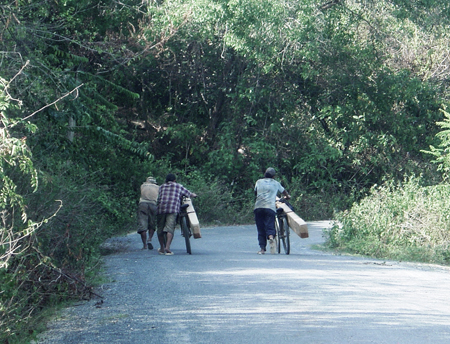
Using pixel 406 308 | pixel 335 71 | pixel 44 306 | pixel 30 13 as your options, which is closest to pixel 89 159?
pixel 30 13

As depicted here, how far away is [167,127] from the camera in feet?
106

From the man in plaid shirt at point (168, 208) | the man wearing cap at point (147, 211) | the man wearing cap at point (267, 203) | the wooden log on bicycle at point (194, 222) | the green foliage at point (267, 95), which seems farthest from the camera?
the green foliage at point (267, 95)

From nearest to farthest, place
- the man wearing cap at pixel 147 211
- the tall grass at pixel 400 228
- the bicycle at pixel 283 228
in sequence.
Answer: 1. the tall grass at pixel 400 228
2. the bicycle at pixel 283 228
3. the man wearing cap at pixel 147 211

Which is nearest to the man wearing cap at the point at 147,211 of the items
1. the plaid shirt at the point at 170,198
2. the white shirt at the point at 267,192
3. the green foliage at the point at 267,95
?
the plaid shirt at the point at 170,198

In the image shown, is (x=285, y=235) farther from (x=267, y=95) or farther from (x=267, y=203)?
(x=267, y=95)

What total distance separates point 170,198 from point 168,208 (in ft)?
0.82

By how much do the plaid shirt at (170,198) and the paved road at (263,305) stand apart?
2.34m

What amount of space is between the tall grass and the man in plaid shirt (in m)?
4.48

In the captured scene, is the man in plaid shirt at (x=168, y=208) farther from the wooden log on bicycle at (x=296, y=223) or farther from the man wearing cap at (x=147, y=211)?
the wooden log on bicycle at (x=296, y=223)

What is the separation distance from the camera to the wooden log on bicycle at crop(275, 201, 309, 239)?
607 inches

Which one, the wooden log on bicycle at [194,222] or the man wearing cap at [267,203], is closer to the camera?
the wooden log on bicycle at [194,222]

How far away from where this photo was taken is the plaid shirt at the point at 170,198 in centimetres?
1719

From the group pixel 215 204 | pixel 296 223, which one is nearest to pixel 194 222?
pixel 296 223

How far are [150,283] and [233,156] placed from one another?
2039 centimetres
